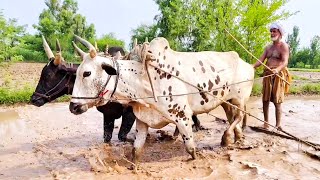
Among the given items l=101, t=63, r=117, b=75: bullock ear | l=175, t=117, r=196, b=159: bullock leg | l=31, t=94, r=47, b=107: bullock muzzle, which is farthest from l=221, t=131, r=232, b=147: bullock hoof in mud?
l=31, t=94, r=47, b=107: bullock muzzle

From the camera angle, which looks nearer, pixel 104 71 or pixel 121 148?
pixel 104 71

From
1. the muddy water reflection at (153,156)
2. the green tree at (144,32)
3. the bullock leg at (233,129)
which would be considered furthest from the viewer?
the green tree at (144,32)

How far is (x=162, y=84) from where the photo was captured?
515 centimetres

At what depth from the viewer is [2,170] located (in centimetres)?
574

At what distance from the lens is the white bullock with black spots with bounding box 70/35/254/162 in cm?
476

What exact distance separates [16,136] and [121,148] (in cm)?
289

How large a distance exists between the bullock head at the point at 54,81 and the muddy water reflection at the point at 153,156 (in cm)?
111

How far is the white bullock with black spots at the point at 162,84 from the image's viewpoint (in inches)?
187

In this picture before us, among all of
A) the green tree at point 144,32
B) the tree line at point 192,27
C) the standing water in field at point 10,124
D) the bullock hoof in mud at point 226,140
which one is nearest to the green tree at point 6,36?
the tree line at point 192,27

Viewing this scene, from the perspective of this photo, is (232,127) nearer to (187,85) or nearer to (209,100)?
(209,100)

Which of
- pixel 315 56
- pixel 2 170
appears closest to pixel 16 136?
pixel 2 170

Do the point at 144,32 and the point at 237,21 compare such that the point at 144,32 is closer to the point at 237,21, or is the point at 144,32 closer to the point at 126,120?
the point at 237,21

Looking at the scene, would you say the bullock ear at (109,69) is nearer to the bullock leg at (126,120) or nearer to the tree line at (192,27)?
the bullock leg at (126,120)

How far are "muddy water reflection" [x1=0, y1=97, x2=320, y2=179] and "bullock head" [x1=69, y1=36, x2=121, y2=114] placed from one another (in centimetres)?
116
